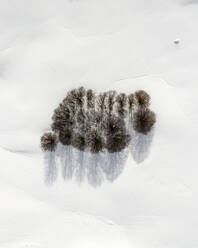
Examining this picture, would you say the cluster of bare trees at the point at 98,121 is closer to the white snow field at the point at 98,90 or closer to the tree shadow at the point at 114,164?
the tree shadow at the point at 114,164

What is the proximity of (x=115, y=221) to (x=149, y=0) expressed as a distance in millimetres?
5017

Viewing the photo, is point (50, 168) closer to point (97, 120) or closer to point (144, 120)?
point (97, 120)

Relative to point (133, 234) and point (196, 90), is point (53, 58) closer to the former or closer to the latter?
point (196, 90)

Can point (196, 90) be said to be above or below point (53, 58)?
below

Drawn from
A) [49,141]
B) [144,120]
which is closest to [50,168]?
[49,141]

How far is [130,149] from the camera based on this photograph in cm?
732

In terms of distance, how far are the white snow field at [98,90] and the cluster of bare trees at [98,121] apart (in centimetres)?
27

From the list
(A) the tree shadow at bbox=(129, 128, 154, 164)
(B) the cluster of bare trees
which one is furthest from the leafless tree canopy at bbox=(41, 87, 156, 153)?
(A) the tree shadow at bbox=(129, 128, 154, 164)

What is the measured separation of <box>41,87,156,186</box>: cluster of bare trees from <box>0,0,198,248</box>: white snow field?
0.27 meters

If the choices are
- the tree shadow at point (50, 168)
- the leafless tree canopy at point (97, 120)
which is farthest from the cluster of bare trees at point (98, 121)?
the tree shadow at point (50, 168)

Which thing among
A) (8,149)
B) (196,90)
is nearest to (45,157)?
(8,149)

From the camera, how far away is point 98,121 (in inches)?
288

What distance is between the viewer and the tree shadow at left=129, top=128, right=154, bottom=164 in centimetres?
728

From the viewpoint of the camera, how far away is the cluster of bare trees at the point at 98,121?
284 inches
